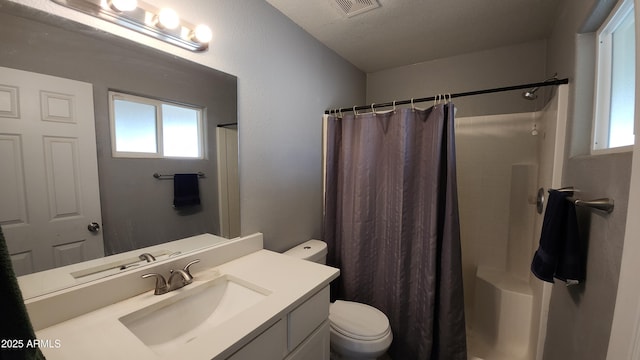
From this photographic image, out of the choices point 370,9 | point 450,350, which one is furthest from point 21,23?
point 450,350

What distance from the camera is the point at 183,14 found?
3.59 feet

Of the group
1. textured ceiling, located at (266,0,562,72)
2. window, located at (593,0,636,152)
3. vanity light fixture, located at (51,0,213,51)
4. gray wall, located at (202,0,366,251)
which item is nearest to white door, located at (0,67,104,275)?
vanity light fixture, located at (51,0,213,51)

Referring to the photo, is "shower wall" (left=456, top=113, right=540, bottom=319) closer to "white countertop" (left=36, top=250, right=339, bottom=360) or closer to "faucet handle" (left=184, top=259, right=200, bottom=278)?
"white countertop" (left=36, top=250, right=339, bottom=360)

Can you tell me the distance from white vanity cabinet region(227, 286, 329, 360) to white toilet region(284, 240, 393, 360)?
221mm

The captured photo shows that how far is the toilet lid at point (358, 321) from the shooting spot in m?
1.35

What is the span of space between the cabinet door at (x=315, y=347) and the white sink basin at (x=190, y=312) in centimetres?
26

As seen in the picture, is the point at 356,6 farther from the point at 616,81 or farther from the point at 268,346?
the point at 268,346

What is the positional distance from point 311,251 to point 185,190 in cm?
91

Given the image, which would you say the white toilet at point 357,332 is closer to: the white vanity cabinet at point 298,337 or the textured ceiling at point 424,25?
the white vanity cabinet at point 298,337

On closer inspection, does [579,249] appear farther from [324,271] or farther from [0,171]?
[0,171]

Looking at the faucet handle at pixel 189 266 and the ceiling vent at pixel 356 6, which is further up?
the ceiling vent at pixel 356 6

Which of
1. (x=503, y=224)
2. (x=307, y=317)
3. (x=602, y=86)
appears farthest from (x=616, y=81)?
(x=307, y=317)

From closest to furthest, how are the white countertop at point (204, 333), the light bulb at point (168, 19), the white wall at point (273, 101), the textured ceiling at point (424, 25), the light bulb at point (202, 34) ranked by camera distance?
1. the white countertop at point (204, 333)
2. the light bulb at point (168, 19)
3. the light bulb at point (202, 34)
4. the white wall at point (273, 101)
5. the textured ceiling at point (424, 25)

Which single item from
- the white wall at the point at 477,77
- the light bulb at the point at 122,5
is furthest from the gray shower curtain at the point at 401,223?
the light bulb at the point at 122,5
